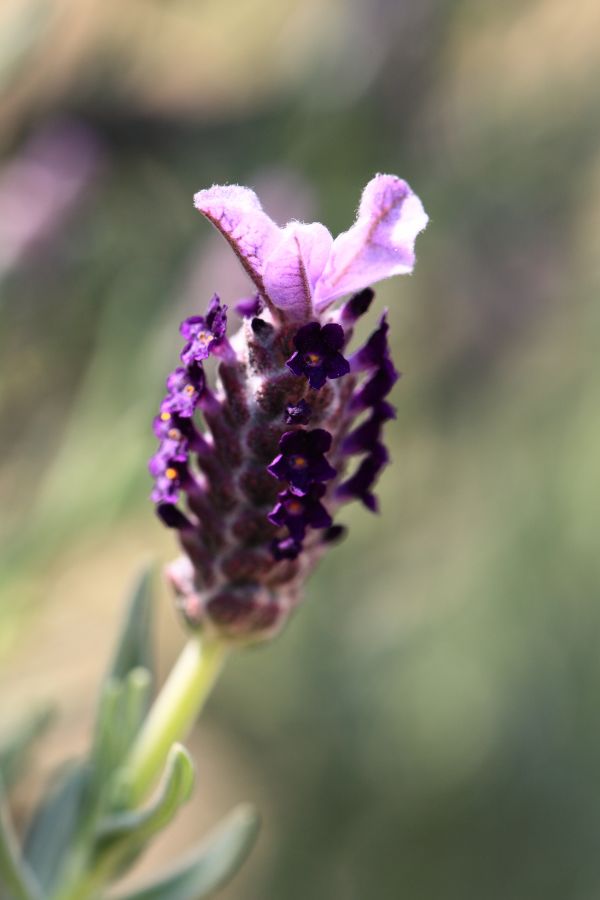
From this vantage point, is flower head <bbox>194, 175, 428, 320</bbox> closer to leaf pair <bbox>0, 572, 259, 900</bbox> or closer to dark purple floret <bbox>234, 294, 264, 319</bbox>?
dark purple floret <bbox>234, 294, 264, 319</bbox>

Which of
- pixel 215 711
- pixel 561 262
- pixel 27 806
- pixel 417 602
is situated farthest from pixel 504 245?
pixel 27 806

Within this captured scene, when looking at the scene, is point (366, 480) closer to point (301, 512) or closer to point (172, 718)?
point (301, 512)

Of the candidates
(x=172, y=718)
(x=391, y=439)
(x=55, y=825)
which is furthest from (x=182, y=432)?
(x=391, y=439)

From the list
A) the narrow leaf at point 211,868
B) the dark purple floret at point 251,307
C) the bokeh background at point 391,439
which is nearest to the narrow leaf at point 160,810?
the narrow leaf at point 211,868

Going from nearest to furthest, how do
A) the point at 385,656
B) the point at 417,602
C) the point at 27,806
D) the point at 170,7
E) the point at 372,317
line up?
the point at 27,806 → the point at 385,656 → the point at 417,602 → the point at 372,317 → the point at 170,7

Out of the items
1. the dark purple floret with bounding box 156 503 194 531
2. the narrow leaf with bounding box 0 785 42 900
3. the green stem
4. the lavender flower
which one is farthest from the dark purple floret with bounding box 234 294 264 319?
the narrow leaf with bounding box 0 785 42 900

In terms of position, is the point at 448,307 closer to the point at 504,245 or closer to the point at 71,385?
the point at 504,245
